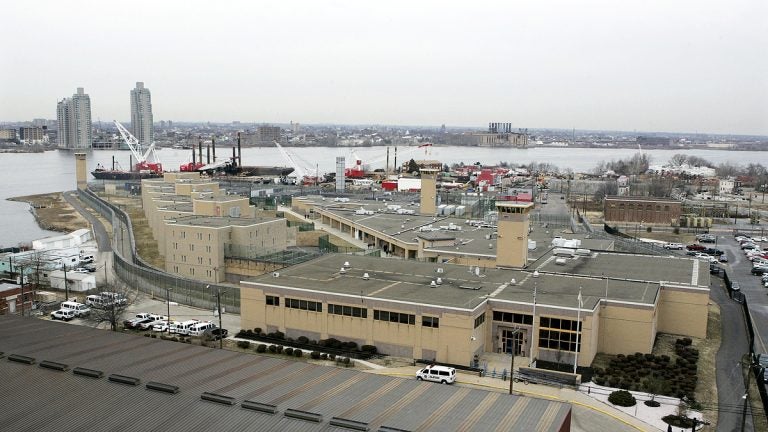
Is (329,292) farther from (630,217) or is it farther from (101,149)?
(101,149)

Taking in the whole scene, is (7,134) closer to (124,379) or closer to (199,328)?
(199,328)

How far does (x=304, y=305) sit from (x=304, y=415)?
937cm

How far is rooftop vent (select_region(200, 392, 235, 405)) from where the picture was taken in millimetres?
10742

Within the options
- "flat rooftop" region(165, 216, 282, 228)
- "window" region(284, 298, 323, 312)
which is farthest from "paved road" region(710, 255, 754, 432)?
"flat rooftop" region(165, 216, 282, 228)

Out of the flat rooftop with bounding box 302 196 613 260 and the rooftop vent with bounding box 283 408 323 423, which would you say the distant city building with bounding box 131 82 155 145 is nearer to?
the flat rooftop with bounding box 302 196 613 260

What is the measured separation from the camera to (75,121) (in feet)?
553

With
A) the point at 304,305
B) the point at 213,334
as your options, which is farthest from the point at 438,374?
the point at 213,334

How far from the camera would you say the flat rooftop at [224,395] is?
10.2 meters

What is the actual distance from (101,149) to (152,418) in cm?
19628

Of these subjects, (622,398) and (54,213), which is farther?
(54,213)

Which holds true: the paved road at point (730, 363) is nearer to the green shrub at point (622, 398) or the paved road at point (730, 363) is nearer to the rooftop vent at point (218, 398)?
the green shrub at point (622, 398)

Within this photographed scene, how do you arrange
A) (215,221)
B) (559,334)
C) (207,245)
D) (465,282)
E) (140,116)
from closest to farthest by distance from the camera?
(559,334)
(465,282)
(207,245)
(215,221)
(140,116)

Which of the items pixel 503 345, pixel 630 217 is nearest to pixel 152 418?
pixel 503 345

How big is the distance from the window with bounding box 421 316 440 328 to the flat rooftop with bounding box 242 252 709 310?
0.41 meters
